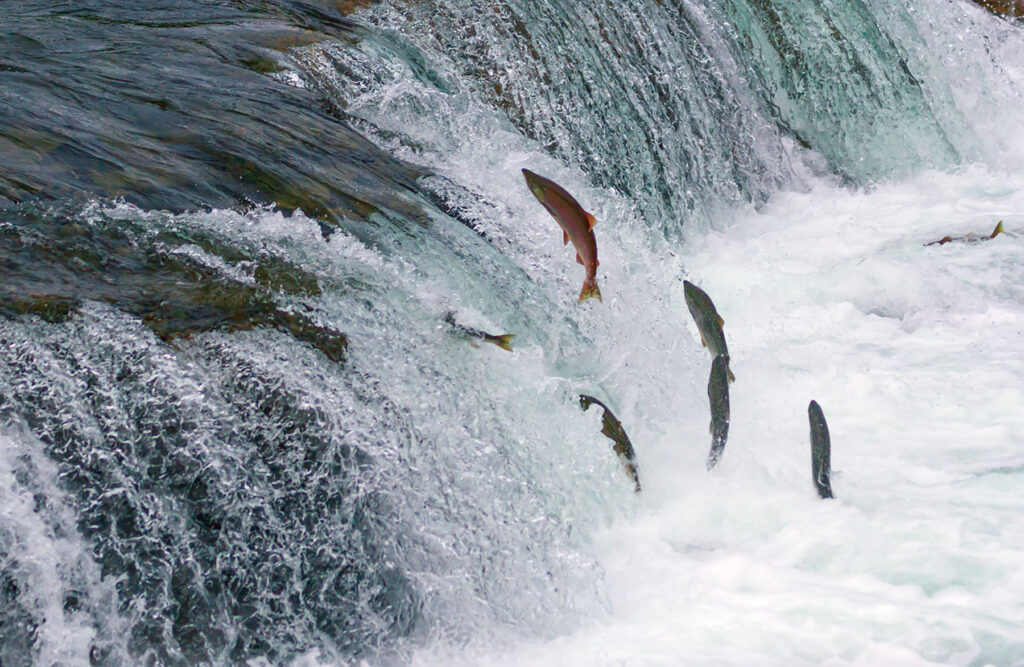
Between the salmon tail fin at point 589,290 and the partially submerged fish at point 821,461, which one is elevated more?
the salmon tail fin at point 589,290

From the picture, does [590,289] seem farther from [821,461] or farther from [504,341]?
[821,461]

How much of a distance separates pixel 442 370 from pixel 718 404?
865 mm

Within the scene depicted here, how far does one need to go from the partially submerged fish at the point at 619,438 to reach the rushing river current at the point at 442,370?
0.04 m

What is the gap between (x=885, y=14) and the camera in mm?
7152

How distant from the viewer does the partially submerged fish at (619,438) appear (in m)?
3.63

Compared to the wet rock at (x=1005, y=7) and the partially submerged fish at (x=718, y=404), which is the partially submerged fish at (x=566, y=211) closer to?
the partially submerged fish at (x=718, y=404)

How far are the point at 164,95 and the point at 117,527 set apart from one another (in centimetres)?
225

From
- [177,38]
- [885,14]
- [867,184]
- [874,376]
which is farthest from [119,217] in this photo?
[885,14]

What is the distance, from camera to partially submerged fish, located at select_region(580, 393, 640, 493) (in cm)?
363

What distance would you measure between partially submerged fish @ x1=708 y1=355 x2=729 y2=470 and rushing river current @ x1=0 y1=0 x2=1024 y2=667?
0.38 feet

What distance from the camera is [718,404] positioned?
3.42 metres

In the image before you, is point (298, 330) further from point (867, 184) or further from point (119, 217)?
point (867, 184)

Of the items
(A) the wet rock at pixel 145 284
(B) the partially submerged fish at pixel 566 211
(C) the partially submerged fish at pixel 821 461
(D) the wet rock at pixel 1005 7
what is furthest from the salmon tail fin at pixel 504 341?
(D) the wet rock at pixel 1005 7

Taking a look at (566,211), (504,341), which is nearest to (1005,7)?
(504,341)
